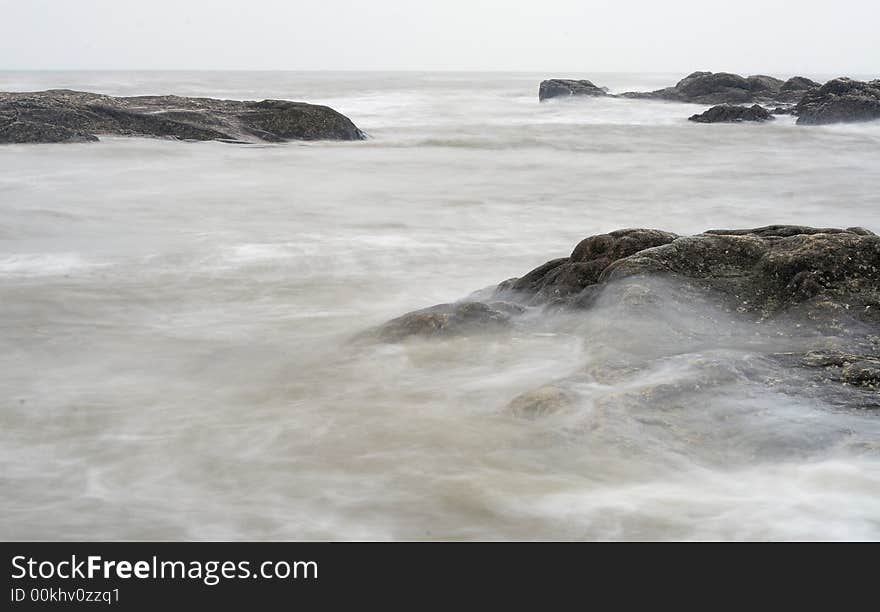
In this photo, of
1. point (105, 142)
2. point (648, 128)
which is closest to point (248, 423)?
point (105, 142)

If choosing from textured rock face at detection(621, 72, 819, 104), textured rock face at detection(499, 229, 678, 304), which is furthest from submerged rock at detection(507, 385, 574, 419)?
textured rock face at detection(621, 72, 819, 104)

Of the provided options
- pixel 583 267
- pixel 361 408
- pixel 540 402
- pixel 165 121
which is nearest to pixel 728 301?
pixel 583 267

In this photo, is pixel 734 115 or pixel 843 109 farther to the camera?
pixel 734 115

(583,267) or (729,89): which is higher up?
(729,89)

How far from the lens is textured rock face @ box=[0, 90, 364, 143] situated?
1703 centimetres

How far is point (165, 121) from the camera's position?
1823 cm

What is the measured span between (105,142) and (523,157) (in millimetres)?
7798

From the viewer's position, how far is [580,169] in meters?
16.0

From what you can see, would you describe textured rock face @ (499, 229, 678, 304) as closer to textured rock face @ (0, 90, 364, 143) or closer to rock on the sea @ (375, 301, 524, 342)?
rock on the sea @ (375, 301, 524, 342)

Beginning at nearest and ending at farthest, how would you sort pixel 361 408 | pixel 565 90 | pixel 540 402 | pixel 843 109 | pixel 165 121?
pixel 540 402 → pixel 361 408 → pixel 165 121 → pixel 843 109 → pixel 565 90

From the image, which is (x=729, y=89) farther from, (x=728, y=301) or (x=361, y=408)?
(x=361, y=408)

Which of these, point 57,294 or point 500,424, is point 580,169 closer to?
point 57,294

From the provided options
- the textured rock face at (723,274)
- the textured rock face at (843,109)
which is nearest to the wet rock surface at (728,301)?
the textured rock face at (723,274)

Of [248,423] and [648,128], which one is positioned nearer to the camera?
[248,423]
